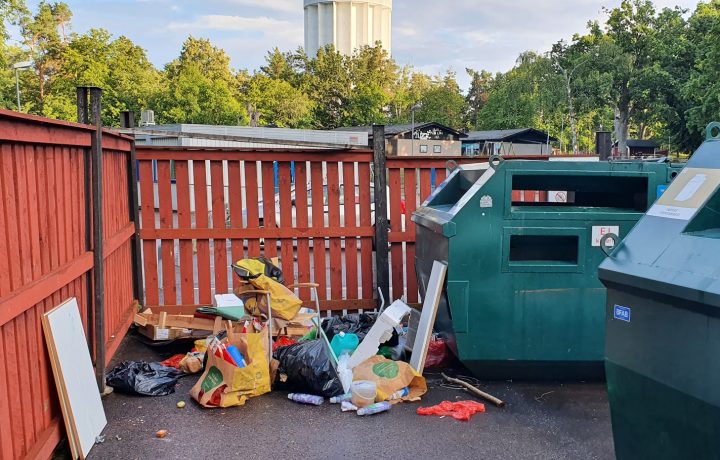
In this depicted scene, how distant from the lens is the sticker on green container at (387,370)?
13.8 feet

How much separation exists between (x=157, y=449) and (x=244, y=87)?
54656 mm

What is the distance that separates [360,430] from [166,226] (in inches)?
131

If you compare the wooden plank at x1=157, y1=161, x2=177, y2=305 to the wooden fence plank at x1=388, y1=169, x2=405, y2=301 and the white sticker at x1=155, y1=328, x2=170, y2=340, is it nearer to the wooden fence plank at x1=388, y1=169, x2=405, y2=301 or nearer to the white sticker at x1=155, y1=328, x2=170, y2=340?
the white sticker at x1=155, y1=328, x2=170, y2=340

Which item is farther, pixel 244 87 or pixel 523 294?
pixel 244 87

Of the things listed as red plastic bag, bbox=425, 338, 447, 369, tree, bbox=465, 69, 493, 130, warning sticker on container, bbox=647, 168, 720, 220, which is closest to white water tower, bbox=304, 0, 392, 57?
tree, bbox=465, 69, 493, 130

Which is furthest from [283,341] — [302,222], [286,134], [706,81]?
[706,81]

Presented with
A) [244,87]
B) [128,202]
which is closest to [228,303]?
[128,202]

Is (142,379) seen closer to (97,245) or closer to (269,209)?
(97,245)

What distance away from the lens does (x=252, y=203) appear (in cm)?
598

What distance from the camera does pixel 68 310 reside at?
340 centimetres

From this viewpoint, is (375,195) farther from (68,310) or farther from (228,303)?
(68,310)

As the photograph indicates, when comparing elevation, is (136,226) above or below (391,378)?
above

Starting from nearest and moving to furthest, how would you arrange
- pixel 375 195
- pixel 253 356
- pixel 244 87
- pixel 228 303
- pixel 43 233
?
1. pixel 43 233
2. pixel 253 356
3. pixel 228 303
4. pixel 375 195
5. pixel 244 87

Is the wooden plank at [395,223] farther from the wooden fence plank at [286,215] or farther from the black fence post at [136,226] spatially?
the black fence post at [136,226]
